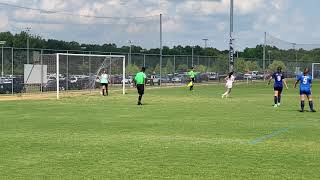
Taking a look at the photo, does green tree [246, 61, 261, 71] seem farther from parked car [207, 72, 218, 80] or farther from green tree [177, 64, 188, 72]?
green tree [177, 64, 188, 72]

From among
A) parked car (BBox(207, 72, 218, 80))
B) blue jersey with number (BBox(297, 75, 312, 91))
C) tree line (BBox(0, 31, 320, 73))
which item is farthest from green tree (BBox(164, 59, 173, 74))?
blue jersey with number (BBox(297, 75, 312, 91))

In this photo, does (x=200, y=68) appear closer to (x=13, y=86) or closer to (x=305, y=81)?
(x=13, y=86)

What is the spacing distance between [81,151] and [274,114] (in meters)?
11.2

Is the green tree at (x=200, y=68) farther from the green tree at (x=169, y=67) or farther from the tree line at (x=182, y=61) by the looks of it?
the green tree at (x=169, y=67)

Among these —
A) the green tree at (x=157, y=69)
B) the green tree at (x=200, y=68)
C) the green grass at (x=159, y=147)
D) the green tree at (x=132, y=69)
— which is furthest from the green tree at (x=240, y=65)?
the green grass at (x=159, y=147)

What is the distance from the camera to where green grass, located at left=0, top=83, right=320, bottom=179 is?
30.7 ft

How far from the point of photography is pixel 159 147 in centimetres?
1211

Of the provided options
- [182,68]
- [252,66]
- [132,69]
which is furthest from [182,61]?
[252,66]

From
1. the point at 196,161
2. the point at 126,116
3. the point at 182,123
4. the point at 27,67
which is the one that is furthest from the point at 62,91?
the point at 196,161

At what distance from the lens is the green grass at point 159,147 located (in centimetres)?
934

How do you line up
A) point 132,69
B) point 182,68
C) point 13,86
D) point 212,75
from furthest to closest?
point 212,75 → point 182,68 → point 132,69 → point 13,86

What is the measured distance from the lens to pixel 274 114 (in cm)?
2109

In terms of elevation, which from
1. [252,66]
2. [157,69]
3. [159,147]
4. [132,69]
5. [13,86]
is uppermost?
[252,66]

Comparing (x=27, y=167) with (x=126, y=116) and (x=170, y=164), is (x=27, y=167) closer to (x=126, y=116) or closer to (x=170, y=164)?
(x=170, y=164)
